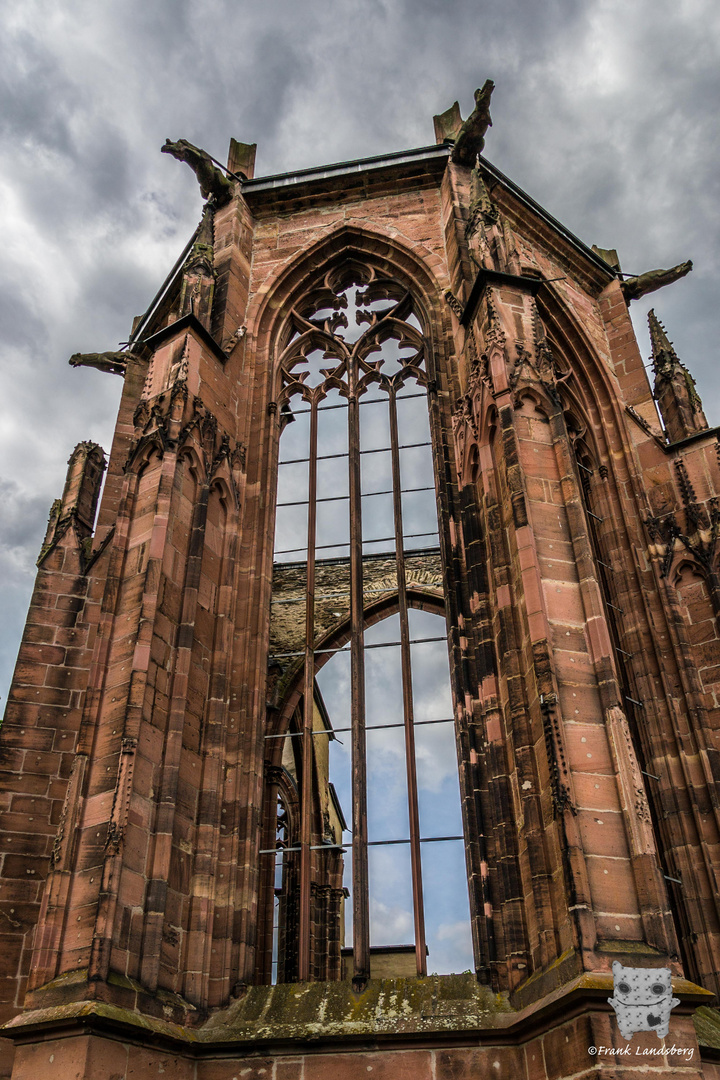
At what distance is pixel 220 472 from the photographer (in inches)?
378

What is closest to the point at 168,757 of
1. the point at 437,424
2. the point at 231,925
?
the point at 231,925

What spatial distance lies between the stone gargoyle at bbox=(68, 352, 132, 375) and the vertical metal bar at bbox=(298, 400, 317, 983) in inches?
152

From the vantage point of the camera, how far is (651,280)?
13820 millimetres

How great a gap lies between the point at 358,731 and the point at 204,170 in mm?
7786

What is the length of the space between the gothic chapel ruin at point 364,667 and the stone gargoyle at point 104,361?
1.7 inches

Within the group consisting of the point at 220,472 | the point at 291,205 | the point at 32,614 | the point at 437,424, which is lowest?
the point at 32,614

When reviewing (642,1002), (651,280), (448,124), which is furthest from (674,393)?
(642,1002)

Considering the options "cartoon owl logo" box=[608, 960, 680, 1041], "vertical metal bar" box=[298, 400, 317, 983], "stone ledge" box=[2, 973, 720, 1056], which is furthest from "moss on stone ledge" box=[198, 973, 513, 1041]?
"cartoon owl logo" box=[608, 960, 680, 1041]

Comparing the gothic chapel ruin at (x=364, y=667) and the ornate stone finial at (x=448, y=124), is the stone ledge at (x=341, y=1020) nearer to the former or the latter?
the gothic chapel ruin at (x=364, y=667)

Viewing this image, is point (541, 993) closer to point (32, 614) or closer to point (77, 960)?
point (77, 960)

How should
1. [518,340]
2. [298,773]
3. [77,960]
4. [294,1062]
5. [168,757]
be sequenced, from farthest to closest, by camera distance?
1. [298,773]
2. [518,340]
3. [168,757]
4. [294,1062]
5. [77,960]

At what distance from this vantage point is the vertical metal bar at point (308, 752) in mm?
7875

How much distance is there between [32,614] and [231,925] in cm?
427

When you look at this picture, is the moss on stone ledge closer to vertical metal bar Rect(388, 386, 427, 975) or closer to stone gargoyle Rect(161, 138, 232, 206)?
vertical metal bar Rect(388, 386, 427, 975)
